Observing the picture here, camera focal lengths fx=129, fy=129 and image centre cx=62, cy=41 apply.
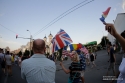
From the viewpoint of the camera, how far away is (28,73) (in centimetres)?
193

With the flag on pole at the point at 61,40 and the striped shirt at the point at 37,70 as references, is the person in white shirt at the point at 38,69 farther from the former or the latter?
the flag on pole at the point at 61,40

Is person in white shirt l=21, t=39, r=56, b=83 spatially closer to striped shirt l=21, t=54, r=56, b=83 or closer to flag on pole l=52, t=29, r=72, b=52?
striped shirt l=21, t=54, r=56, b=83

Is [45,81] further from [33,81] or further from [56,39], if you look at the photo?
[56,39]

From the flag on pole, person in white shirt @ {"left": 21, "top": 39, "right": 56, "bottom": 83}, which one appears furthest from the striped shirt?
the flag on pole

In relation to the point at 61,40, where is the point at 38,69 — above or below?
below

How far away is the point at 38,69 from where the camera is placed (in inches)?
75.7

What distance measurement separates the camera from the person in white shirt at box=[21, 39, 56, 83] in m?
1.89

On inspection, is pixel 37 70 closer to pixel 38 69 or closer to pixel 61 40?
pixel 38 69

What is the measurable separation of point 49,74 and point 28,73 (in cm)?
31

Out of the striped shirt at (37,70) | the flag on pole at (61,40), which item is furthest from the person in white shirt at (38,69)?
the flag on pole at (61,40)

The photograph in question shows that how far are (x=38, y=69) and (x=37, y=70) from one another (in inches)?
0.8

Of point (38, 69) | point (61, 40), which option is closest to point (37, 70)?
point (38, 69)

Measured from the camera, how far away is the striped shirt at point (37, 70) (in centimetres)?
189

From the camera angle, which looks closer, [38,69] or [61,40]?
[38,69]
